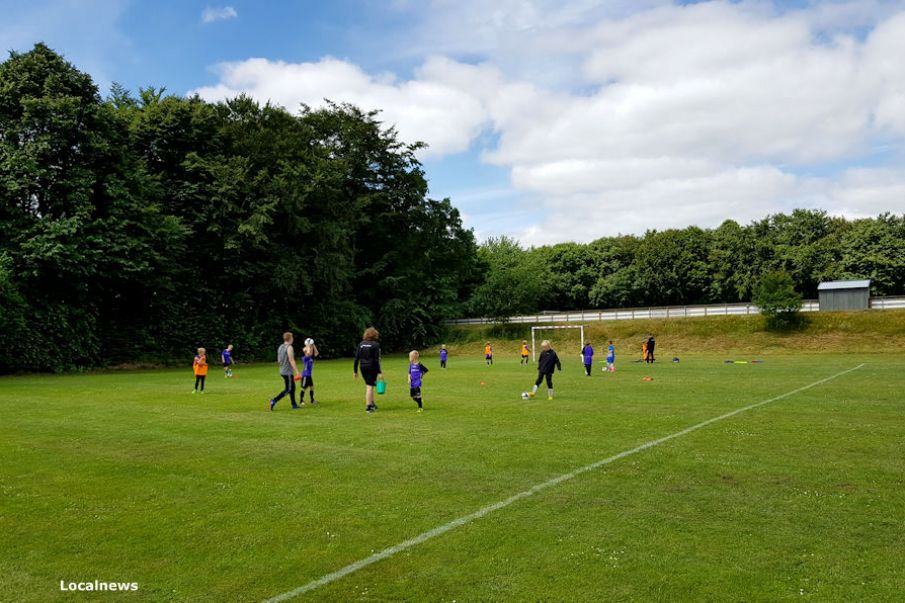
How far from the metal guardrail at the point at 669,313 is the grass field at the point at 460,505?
4695 cm

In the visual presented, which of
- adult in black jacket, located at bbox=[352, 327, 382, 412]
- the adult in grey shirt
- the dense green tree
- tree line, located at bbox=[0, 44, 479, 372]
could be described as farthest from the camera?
the dense green tree

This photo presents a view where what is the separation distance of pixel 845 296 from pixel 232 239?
50.5 metres

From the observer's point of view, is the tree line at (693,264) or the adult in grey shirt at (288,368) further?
the tree line at (693,264)

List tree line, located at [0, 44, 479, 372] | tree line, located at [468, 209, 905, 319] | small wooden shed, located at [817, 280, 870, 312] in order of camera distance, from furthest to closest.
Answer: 1. tree line, located at [468, 209, 905, 319]
2. small wooden shed, located at [817, 280, 870, 312]
3. tree line, located at [0, 44, 479, 372]

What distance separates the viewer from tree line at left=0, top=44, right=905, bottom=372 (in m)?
35.3

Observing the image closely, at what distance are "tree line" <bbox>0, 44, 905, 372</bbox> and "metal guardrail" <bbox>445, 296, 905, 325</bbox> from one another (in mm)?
2206

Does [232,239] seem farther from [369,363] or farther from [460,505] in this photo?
[460,505]

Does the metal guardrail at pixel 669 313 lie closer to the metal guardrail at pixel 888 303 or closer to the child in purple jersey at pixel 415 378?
the metal guardrail at pixel 888 303

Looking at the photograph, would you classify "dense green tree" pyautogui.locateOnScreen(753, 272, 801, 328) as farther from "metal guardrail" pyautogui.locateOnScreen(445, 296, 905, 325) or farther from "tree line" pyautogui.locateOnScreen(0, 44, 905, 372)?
"tree line" pyautogui.locateOnScreen(0, 44, 905, 372)

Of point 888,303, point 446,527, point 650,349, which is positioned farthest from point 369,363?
point 888,303

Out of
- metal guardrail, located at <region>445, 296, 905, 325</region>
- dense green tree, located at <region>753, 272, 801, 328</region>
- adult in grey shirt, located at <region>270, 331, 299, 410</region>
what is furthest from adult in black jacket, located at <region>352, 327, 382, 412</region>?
metal guardrail, located at <region>445, 296, 905, 325</region>

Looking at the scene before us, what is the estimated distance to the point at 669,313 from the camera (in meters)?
64.1

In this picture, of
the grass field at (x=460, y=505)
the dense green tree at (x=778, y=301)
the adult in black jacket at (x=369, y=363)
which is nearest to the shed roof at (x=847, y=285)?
the dense green tree at (x=778, y=301)

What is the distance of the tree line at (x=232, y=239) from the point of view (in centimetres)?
3531
